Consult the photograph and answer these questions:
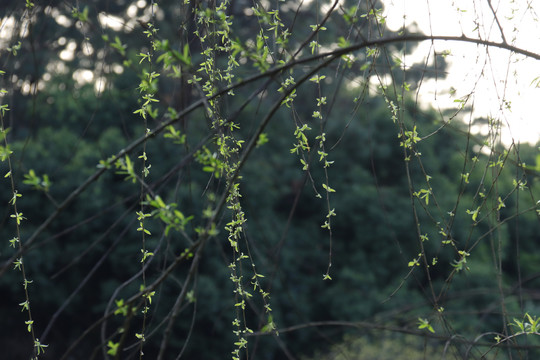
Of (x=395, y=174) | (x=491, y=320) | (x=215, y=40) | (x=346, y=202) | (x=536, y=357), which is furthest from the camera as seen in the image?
(x=395, y=174)

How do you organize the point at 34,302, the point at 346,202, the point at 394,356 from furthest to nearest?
the point at 346,202
the point at 394,356
the point at 34,302

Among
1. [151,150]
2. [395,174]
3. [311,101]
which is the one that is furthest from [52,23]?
[395,174]

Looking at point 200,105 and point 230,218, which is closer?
point 200,105

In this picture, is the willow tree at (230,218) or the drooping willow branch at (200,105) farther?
the willow tree at (230,218)

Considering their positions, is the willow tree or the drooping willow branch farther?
the willow tree

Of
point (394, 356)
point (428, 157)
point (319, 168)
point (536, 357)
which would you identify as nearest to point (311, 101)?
point (319, 168)

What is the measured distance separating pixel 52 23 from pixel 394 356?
20.1ft

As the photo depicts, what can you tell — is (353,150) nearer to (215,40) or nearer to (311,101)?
(311,101)

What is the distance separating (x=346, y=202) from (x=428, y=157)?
138 cm

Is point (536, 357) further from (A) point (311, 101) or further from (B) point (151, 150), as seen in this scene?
(B) point (151, 150)

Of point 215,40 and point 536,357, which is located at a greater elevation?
point 215,40

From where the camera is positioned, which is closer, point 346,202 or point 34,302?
point 34,302

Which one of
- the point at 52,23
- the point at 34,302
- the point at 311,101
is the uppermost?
the point at 52,23

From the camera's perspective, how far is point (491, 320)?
23.3 feet
